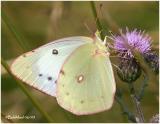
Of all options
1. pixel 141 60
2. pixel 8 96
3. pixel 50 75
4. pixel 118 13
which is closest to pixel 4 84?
pixel 8 96

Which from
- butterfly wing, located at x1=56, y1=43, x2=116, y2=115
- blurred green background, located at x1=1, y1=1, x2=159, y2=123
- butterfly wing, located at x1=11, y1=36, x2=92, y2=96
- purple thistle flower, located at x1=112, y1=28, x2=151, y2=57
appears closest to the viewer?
butterfly wing, located at x1=56, y1=43, x2=116, y2=115

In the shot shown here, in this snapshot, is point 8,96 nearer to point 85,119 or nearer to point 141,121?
point 85,119

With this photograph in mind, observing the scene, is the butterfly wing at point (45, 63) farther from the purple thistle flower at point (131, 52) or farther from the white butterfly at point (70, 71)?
the purple thistle flower at point (131, 52)

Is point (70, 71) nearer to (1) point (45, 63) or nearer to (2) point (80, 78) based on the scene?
(2) point (80, 78)

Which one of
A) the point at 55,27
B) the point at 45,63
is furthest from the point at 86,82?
the point at 55,27

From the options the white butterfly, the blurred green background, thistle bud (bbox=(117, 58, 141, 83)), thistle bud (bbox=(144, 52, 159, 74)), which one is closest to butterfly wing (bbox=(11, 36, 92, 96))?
the white butterfly

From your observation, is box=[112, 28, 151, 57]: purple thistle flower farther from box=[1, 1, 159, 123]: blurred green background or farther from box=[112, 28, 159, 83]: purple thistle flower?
box=[1, 1, 159, 123]: blurred green background
